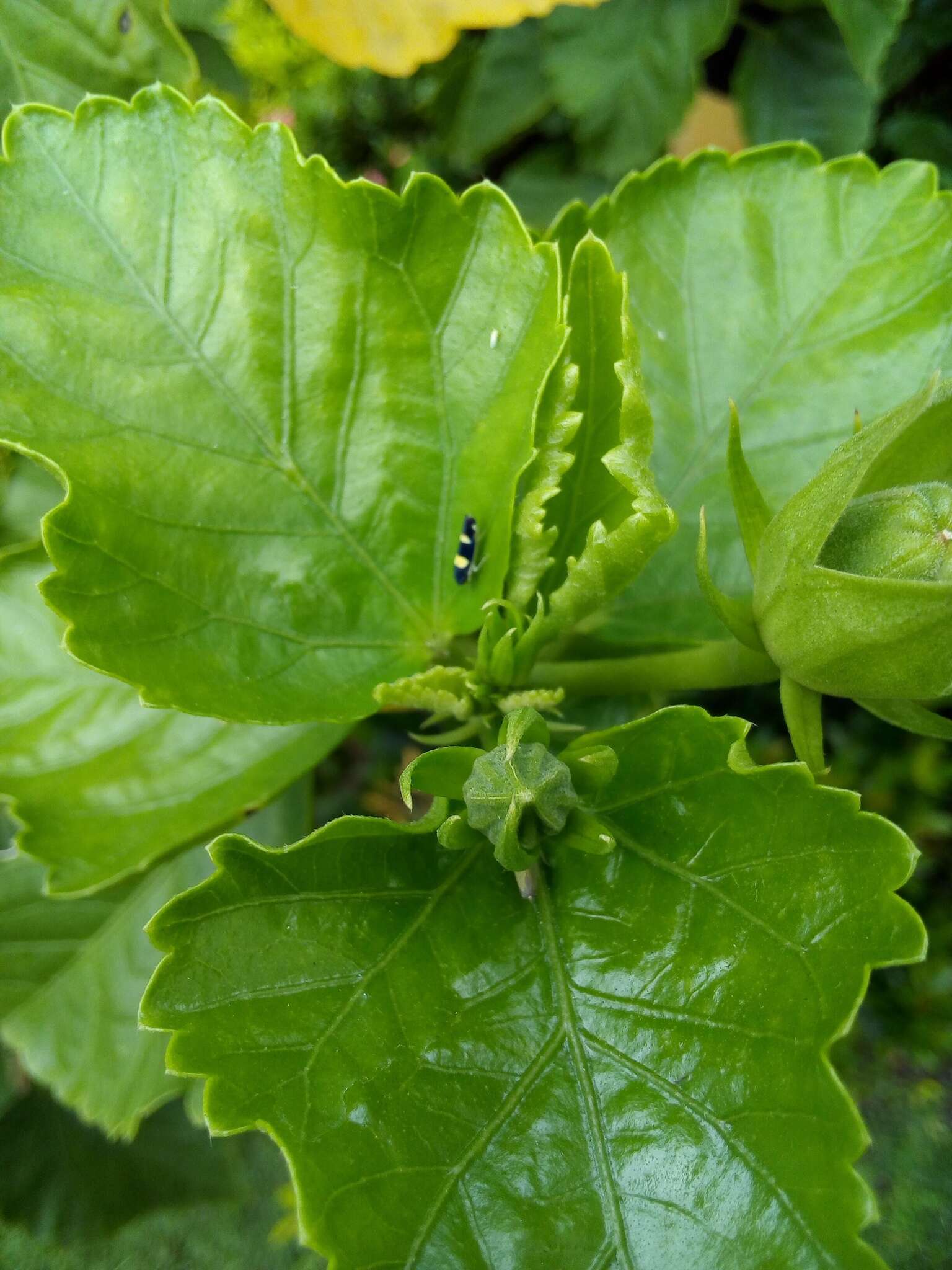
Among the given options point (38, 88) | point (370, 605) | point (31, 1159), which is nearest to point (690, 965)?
point (370, 605)

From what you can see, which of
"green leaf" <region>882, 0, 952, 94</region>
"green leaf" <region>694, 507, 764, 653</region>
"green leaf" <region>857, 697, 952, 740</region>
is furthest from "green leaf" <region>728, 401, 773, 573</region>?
"green leaf" <region>882, 0, 952, 94</region>

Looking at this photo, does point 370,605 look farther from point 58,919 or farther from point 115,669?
point 58,919

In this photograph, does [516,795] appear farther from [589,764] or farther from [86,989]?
[86,989]

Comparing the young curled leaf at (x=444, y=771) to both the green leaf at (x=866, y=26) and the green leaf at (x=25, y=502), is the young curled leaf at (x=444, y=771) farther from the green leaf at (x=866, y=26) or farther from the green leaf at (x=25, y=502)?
the green leaf at (x=866, y=26)

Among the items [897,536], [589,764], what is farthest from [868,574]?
[589,764]

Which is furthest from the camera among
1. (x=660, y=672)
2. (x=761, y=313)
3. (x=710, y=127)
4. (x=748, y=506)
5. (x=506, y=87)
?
(x=710, y=127)
